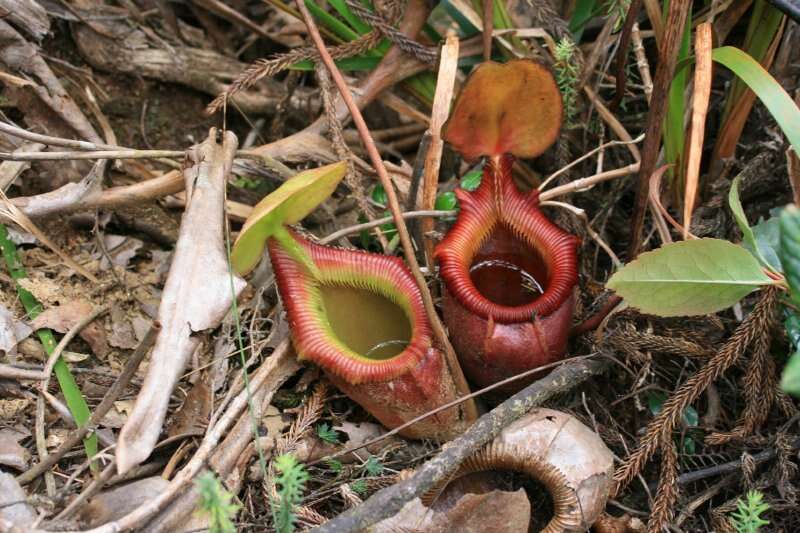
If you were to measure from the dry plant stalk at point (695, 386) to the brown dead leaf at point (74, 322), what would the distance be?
1.45m

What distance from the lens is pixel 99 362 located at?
222 cm

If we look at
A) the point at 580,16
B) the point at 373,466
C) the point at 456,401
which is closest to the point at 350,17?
the point at 580,16

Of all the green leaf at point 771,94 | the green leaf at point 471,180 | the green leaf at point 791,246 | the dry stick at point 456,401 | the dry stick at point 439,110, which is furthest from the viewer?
the green leaf at point 471,180

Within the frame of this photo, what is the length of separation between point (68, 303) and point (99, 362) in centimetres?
21

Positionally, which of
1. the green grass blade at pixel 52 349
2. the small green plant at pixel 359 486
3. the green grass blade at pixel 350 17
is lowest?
the small green plant at pixel 359 486

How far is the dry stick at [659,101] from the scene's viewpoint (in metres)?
1.88

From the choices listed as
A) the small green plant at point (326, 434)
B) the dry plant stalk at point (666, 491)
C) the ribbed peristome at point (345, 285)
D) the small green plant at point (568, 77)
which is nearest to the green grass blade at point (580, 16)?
the small green plant at point (568, 77)

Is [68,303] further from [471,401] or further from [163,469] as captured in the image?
[471,401]

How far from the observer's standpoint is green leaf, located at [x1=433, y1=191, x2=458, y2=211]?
245cm

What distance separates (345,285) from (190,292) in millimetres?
477

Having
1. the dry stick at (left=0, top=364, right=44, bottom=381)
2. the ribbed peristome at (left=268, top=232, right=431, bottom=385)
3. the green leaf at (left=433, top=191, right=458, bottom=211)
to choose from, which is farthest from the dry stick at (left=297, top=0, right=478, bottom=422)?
the dry stick at (left=0, top=364, right=44, bottom=381)

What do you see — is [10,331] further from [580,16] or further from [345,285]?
[580,16]

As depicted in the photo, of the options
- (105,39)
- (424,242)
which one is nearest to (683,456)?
(424,242)

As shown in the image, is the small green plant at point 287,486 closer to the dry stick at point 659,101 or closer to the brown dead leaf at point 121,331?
the brown dead leaf at point 121,331
